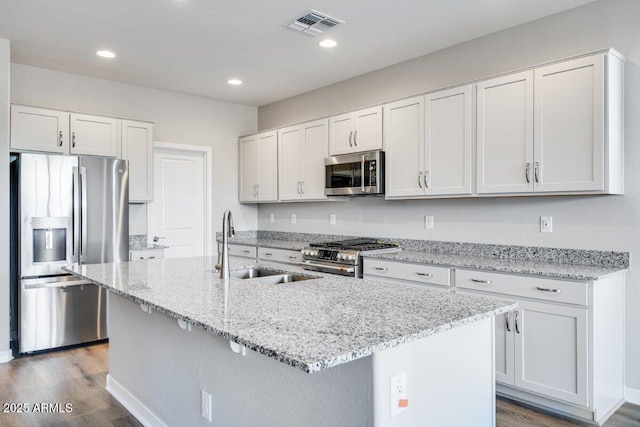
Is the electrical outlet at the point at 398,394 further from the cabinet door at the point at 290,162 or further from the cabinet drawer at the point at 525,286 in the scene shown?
the cabinet door at the point at 290,162

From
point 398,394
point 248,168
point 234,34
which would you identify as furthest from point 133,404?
point 248,168

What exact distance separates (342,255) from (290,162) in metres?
1.52

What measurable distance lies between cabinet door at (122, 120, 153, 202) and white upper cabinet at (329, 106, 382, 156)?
190 cm

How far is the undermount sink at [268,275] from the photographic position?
8.33 ft

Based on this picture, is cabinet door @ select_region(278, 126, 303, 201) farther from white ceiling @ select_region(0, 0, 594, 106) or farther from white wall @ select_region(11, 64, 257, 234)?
white wall @ select_region(11, 64, 257, 234)

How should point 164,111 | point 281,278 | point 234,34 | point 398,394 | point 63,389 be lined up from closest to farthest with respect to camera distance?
1. point 398,394
2. point 281,278
3. point 63,389
4. point 234,34
5. point 164,111

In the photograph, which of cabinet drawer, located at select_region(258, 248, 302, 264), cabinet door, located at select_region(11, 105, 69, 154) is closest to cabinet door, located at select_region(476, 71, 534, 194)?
cabinet drawer, located at select_region(258, 248, 302, 264)

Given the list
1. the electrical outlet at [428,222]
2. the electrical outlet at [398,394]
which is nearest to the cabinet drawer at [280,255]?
the electrical outlet at [428,222]

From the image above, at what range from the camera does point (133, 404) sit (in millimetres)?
2699

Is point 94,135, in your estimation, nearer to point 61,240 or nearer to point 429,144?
point 61,240

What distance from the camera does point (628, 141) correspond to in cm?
285

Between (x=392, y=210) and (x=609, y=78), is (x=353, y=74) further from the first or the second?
(x=609, y=78)

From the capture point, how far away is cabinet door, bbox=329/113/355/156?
14.1 ft

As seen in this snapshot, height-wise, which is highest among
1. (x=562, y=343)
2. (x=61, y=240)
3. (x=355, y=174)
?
(x=355, y=174)
